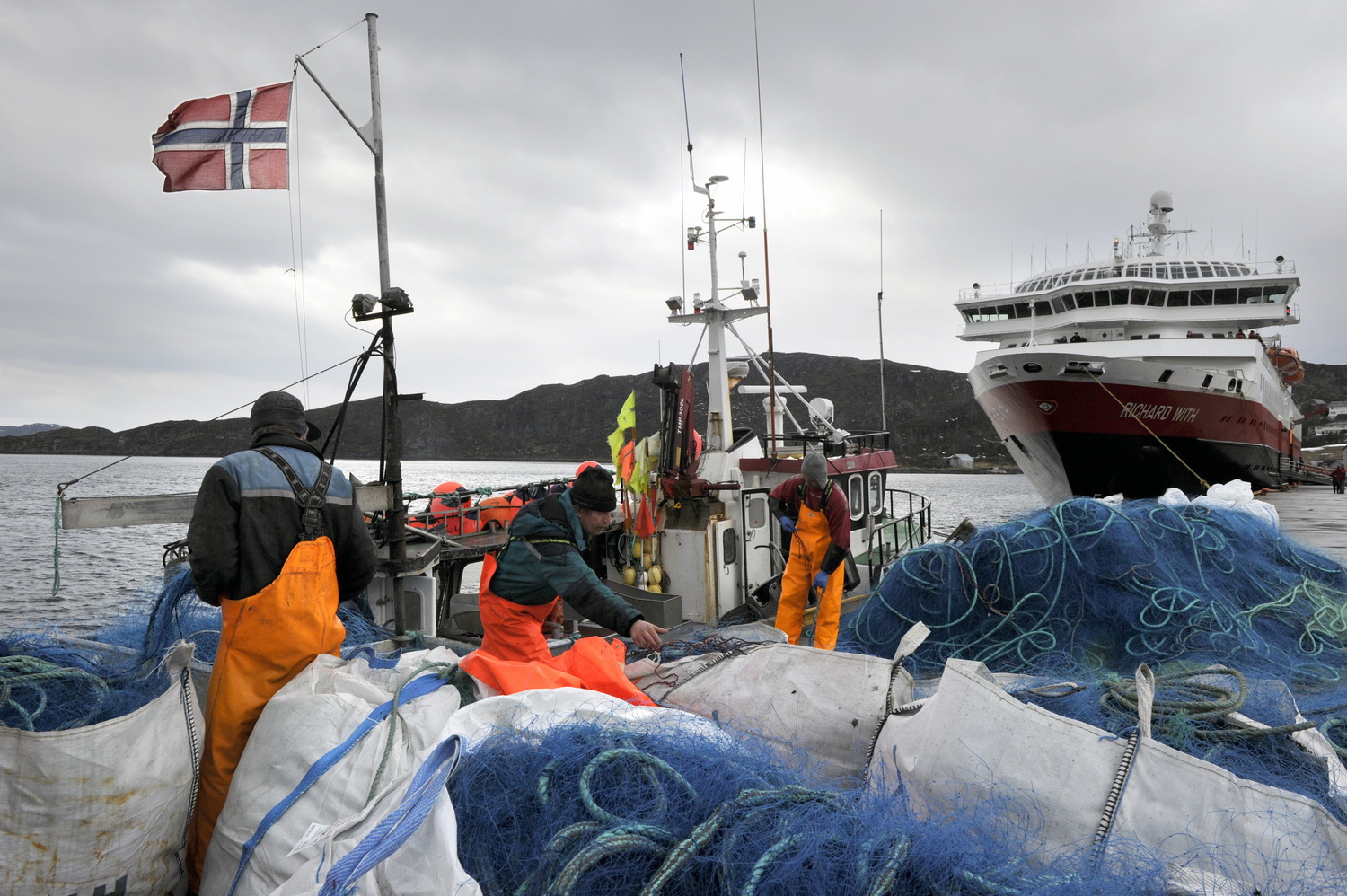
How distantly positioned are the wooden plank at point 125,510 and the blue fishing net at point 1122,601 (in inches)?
184

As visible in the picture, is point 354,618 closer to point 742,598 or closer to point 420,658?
point 420,658

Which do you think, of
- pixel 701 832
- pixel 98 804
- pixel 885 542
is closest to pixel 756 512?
pixel 885 542

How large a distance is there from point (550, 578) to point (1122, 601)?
3.69 metres

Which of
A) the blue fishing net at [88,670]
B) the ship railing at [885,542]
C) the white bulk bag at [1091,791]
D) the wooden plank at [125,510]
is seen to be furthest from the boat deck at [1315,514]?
the wooden plank at [125,510]

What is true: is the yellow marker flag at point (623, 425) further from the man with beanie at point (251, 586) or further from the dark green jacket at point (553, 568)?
the man with beanie at point (251, 586)

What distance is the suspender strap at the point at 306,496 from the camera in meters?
2.59

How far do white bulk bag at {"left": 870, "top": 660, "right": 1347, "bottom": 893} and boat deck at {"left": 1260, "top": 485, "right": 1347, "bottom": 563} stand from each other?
923cm

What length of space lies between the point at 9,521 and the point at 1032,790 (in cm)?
4355

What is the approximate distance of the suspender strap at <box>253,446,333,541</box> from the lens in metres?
2.59

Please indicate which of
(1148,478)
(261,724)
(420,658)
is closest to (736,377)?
(420,658)

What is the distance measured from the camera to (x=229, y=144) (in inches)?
198

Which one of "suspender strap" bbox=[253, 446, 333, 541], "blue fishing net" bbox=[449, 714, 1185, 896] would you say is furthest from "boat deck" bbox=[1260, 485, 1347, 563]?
"suspender strap" bbox=[253, 446, 333, 541]

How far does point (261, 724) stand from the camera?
234cm

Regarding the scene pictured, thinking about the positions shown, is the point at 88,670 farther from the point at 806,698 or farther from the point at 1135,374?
the point at 1135,374
